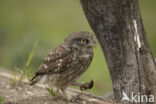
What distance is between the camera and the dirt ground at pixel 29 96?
4234mm

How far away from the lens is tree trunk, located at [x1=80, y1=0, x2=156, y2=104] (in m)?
3.65

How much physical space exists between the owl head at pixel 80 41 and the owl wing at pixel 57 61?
87 millimetres

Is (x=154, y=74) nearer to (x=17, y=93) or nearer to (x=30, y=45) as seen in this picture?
(x=17, y=93)

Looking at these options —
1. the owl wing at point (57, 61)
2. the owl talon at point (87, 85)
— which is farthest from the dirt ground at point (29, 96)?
the owl wing at point (57, 61)

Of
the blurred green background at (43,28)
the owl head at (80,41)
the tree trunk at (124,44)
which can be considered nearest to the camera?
A: the tree trunk at (124,44)

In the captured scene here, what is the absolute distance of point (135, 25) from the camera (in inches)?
147

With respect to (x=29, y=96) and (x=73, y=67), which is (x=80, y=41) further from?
(x=29, y=96)

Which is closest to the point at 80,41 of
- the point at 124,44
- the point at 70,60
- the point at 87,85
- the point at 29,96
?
the point at 70,60

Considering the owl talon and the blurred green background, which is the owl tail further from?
the blurred green background

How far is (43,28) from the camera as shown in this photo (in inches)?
345

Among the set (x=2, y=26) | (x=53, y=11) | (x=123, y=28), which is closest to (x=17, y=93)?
(x=123, y=28)

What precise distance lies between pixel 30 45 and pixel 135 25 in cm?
303

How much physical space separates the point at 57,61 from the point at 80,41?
0.33 m

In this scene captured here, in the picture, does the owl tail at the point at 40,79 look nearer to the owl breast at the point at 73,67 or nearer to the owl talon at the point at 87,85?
the owl breast at the point at 73,67
